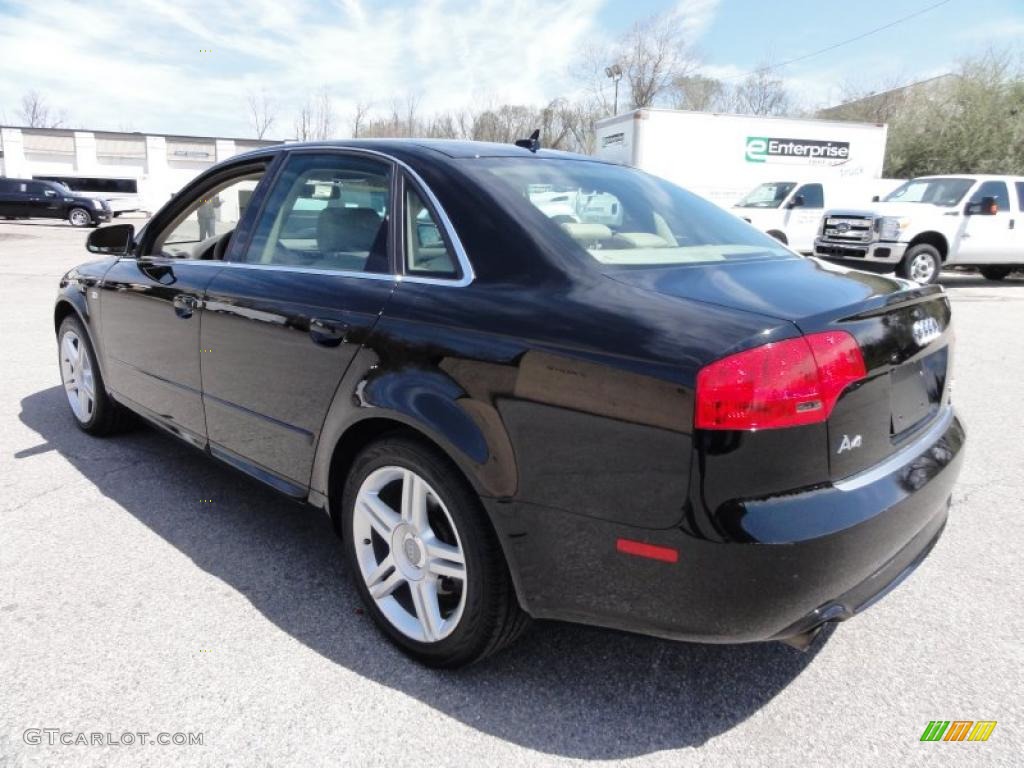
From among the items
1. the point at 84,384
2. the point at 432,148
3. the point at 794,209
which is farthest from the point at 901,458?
the point at 794,209

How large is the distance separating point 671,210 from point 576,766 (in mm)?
2011

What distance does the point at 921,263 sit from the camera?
13.4 metres

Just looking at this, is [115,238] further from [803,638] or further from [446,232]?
[803,638]

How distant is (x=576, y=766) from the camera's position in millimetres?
2025

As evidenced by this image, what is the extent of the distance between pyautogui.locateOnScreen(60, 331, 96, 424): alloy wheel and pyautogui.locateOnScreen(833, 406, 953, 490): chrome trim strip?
4.12 metres

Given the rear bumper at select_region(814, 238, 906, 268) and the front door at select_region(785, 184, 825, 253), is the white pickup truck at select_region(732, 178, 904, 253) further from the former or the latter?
the rear bumper at select_region(814, 238, 906, 268)

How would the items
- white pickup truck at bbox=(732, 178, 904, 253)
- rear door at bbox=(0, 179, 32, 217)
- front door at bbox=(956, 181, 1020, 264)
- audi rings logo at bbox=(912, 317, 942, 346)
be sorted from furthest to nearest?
rear door at bbox=(0, 179, 32, 217), white pickup truck at bbox=(732, 178, 904, 253), front door at bbox=(956, 181, 1020, 264), audi rings logo at bbox=(912, 317, 942, 346)

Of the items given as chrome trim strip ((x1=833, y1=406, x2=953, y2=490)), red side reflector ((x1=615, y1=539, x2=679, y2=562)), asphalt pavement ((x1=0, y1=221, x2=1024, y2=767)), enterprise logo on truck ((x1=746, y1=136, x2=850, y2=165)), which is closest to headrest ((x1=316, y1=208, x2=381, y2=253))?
asphalt pavement ((x1=0, y1=221, x2=1024, y2=767))

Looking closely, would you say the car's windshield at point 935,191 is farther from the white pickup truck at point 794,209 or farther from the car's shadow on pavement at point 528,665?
the car's shadow on pavement at point 528,665

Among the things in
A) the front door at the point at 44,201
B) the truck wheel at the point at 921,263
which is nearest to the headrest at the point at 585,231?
the truck wheel at the point at 921,263

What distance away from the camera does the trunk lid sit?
1940 millimetres

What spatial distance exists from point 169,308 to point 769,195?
14412 millimetres

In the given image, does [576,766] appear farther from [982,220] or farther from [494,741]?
[982,220]

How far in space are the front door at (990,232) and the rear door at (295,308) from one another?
1400 cm
